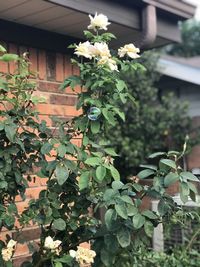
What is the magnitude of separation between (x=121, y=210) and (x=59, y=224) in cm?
31

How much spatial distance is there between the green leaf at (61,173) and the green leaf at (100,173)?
0.14 meters

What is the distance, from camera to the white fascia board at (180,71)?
8805mm

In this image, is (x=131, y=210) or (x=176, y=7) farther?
(x=176, y=7)

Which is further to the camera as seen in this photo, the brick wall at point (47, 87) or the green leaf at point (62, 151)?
the brick wall at point (47, 87)

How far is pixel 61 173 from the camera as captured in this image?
1.90 metres

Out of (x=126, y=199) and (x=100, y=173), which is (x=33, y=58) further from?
(x=126, y=199)

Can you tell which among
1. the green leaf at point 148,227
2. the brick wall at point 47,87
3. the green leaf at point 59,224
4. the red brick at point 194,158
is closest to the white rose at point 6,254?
the green leaf at point 59,224

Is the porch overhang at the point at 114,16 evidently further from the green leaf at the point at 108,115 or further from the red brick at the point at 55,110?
the green leaf at the point at 108,115

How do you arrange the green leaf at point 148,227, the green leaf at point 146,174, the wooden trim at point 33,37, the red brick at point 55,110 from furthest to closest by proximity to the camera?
1. the red brick at point 55,110
2. the wooden trim at point 33,37
3. the green leaf at point 146,174
4. the green leaf at point 148,227

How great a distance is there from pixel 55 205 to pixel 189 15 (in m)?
1.91

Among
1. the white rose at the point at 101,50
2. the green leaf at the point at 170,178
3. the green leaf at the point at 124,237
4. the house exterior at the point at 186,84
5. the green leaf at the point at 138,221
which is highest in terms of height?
the house exterior at the point at 186,84

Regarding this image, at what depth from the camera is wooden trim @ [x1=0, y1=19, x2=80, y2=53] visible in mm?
2699

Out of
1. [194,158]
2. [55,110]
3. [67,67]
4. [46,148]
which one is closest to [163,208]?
[46,148]

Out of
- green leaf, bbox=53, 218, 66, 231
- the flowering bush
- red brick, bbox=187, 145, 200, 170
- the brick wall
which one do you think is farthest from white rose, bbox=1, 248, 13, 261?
red brick, bbox=187, 145, 200, 170
